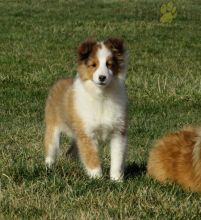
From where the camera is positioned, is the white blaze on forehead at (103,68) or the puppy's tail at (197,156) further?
Result: the white blaze on forehead at (103,68)

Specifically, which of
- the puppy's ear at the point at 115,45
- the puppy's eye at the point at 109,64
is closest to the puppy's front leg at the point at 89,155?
the puppy's eye at the point at 109,64

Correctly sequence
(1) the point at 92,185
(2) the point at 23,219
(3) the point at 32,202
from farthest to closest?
(1) the point at 92,185
(3) the point at 32,202
(2) the point at 23,219

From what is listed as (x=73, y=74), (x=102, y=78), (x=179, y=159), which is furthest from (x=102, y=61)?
(x=73, y=74)

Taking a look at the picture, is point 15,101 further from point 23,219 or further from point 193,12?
point 193,12

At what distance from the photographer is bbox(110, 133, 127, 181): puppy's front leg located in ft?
23.2

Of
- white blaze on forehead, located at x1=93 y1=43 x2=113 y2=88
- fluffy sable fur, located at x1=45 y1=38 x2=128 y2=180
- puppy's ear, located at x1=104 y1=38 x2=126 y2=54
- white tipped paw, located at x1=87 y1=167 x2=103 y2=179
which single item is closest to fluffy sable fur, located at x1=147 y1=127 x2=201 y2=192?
fluffy sable fur, located at x1=45 y1=38 x2=128 y2=180

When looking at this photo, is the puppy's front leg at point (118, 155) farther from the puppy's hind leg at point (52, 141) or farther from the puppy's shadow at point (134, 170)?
the puppy's hind leg at point (52, 141)

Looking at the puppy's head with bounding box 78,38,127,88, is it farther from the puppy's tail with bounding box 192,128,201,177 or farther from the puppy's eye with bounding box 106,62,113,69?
the puppy's tail with bounding box 192,128,201,177

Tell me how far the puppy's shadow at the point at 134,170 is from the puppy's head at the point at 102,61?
1.08 metres

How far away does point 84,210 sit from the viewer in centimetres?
512

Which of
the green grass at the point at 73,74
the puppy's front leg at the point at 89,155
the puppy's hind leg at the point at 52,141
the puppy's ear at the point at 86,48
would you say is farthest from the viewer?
the puppy's hind leg at the point at 52,141

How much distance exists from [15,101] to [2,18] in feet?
47.3

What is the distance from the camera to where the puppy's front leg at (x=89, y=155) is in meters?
6.97

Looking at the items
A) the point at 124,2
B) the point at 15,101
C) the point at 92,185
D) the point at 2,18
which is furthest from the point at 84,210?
the point at 124,2
